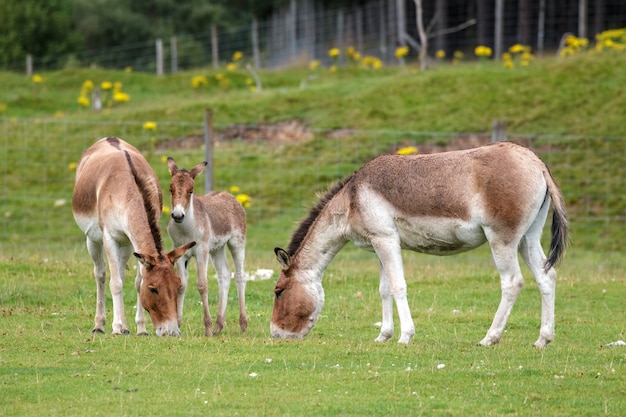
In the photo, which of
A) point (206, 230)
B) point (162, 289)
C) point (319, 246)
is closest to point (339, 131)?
point (206, 230)

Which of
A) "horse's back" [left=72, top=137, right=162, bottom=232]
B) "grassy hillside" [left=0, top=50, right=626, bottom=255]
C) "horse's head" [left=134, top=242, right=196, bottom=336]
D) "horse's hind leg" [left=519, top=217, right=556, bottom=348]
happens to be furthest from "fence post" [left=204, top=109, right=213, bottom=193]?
"horse's hind leg" [left=519, top=217, right=556, bottom=348]

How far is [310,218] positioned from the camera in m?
10.7

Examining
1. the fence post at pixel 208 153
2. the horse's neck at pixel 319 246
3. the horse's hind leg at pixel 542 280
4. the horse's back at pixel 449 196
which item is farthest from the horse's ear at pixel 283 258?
the fence post at pixel 208 153

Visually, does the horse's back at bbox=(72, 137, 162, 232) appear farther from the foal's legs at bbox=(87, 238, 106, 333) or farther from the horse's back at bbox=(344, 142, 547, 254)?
the horse's back at bbox=(344, 142, 547, 254)

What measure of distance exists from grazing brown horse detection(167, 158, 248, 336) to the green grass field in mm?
432

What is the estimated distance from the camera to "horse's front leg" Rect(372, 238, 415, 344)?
9891mm

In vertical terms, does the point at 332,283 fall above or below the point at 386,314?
below

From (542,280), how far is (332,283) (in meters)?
5.46

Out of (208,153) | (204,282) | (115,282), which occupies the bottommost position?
(208,153)

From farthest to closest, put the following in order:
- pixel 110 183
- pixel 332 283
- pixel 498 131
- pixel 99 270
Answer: pixel 498 131 < pixel 332 283 < pixel 99 270 < pixel 110 183

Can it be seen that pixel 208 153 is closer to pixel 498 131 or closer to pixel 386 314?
pixel 498 131

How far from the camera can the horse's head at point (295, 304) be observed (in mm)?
10383

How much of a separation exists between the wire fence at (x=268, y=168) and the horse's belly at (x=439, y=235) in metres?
9.72

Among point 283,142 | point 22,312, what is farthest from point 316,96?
point 22,312
